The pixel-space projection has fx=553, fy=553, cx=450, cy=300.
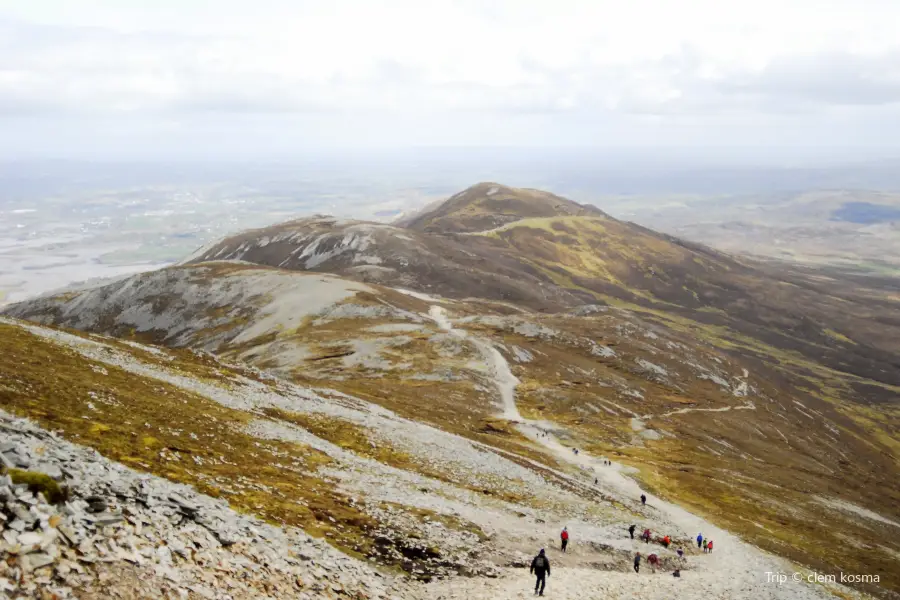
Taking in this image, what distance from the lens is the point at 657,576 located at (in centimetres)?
4019

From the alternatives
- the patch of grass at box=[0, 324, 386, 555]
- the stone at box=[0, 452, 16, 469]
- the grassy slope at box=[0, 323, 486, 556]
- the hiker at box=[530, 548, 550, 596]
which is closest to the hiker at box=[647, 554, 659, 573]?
the hiker at box=[530, 548, 550, 596]

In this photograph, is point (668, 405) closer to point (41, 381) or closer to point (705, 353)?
point (705, 353)

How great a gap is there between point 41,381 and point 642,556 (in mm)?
44635

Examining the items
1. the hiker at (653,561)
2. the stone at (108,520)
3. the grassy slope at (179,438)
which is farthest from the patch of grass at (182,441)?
the hiker at (653,561)

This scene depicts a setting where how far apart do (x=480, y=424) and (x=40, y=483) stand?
68774 mm

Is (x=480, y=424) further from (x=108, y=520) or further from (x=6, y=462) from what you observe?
(x=6, y=462)

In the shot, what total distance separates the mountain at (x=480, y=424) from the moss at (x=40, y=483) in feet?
27.9

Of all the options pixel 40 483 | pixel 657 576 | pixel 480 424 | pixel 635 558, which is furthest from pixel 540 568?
pixel 480 424

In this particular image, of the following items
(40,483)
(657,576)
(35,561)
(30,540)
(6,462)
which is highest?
(6,462)

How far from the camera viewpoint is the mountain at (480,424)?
34.6 m

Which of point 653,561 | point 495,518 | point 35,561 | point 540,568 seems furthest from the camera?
point 653,561

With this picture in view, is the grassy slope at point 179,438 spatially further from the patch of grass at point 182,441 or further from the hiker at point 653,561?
the hiker at point 653,561

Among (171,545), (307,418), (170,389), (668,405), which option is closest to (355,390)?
(307,418)

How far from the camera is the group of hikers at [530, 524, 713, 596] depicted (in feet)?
95.5
